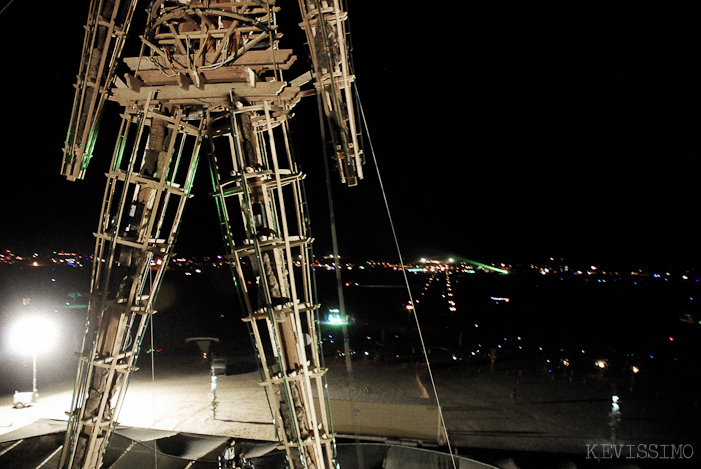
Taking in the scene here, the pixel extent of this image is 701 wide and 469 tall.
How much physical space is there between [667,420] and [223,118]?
23.9 m

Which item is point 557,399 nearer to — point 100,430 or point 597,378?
point 597,378

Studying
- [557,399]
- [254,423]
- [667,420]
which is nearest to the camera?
[254,423]

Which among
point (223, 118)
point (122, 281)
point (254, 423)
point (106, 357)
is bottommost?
point (254, 423)

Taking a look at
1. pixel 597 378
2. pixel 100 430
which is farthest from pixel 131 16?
pixel 597 378

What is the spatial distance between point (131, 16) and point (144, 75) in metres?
1.05

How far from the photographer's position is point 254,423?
17.0 meters

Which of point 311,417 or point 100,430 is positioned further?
point 100,430

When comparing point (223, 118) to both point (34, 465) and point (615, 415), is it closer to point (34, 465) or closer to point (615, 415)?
point (34, 465)

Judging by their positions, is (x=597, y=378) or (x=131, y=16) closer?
(x=131, y=16)

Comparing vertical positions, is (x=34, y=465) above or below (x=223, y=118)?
below

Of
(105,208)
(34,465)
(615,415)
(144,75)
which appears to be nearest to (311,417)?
(105,208)

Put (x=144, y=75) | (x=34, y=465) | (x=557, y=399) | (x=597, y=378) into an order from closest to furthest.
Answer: (x=144, y=75)
(x=34, y=465)
(x=557, y=399)
(x=597, y=378)

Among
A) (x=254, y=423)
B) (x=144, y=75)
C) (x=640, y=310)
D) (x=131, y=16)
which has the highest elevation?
(x=131, y=16)

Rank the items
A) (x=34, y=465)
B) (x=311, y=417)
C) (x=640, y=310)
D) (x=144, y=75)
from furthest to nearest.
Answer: (x=640, y=310), (x=34, y=465), (x=144, y=75), (x=311, y=417)
